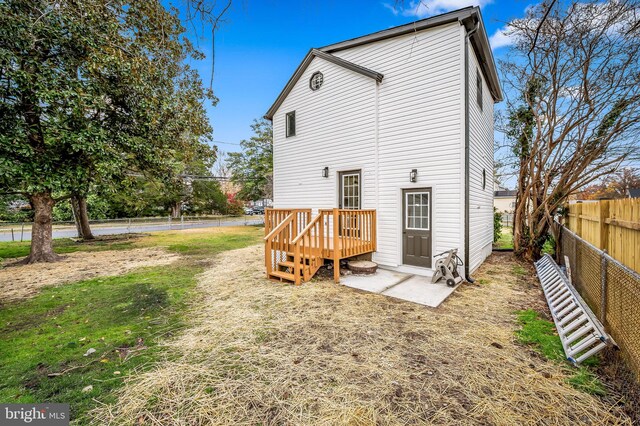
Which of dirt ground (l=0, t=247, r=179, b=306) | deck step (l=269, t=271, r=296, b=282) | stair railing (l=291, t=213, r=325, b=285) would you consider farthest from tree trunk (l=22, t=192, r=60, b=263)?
stair railing (l=291, t=213, r=325, b=285)

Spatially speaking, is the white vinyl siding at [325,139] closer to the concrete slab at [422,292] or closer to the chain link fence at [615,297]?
the concrete slab at [422,292]

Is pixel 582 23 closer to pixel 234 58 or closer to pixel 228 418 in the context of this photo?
pixel 234 58

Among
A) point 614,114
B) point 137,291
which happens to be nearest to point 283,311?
point 137,291

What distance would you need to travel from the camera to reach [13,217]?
20.3 metres

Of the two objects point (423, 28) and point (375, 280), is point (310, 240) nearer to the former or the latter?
point (375, 280)

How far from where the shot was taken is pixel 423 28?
6000 millimetres

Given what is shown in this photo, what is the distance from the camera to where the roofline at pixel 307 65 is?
669cm

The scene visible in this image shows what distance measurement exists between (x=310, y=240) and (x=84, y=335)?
378 cm

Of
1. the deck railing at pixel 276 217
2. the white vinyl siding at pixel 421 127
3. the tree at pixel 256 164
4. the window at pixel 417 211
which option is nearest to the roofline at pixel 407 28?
the white vinyl siding at pixel 421 127

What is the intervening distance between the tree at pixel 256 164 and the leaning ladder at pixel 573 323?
18.2 meters

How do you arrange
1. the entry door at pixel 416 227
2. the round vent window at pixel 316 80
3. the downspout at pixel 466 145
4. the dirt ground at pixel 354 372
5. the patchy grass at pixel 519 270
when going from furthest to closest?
the round vent window at pixel 316 80 < the patchy grass at pixel 519 270 < the entry door at pixel 416 227 < the downspout at pixel 466 145 < the dirt ground at pixel 354 372

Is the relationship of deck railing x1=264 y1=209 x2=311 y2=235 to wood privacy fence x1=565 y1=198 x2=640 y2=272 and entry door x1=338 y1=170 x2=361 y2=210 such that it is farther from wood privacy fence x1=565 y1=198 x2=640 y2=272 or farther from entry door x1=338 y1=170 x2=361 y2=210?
wood privacy fence x1=565 y1=198 x2=640 y2=272

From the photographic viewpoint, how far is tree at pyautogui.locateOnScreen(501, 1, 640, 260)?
6008 mm

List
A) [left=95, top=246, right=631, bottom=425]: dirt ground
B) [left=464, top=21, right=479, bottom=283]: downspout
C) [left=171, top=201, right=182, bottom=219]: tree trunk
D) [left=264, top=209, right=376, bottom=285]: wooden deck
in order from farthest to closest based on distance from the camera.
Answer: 1. [left=171, top=201, right=182, bottom=219]: tree trunk
2. [left=264, top=209, right=376, bottom=285]: wooden deck
3. [left=464, top=21, right=479, bottom=283]: downspout
4. [left=95, top=246, right=631, bottom=425]: dirt ground
